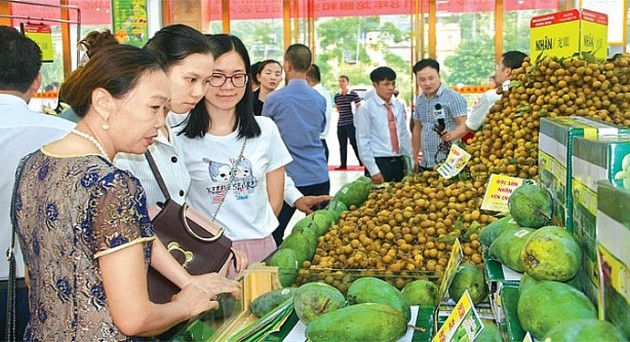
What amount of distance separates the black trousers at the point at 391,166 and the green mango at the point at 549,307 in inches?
208

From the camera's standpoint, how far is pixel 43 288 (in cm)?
168

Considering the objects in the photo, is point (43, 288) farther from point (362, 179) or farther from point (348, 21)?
point (348, 21)

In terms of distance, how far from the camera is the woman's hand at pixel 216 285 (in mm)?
1891

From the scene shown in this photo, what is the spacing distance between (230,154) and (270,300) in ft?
3.16

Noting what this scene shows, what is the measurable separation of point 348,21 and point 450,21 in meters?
1.45

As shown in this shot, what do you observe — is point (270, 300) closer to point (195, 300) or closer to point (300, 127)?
point (195, 300)

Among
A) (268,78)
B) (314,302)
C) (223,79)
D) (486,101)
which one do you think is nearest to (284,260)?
(314,302)

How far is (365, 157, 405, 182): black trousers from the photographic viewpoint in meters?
6.56

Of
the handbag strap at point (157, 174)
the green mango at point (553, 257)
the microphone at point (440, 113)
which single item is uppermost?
the microphone at point (440, 113)

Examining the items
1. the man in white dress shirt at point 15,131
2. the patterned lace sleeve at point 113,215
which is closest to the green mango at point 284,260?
the patterned lace sleeve at point 113,215

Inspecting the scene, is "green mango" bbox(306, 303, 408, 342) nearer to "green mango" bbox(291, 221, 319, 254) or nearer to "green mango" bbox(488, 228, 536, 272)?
"green mango" bbox(488, 228, 536, 272)

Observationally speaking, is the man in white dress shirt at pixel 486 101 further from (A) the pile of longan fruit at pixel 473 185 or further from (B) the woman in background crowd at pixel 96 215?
(B) the woman in background crowd at pixel 96 215

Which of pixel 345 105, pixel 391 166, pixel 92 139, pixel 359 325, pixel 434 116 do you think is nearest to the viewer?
pixel 359 325

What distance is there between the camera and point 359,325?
59.1 inches
